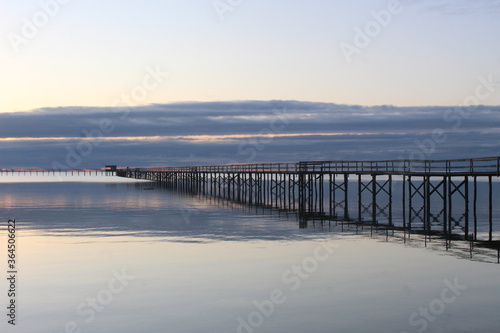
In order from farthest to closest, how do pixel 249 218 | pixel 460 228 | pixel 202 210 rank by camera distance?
pixel 202 210, pixel 249 218, pixel 460 228

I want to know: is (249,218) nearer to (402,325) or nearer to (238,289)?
(238,289)

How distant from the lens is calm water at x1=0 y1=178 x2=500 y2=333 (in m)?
16.1

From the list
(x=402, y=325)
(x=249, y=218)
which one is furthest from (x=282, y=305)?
(x=249, y=218)

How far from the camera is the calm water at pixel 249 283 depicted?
16.1 metres

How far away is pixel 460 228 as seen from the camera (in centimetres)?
3772

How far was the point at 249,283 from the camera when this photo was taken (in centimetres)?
2058

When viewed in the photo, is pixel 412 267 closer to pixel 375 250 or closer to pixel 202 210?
pixel 375 250

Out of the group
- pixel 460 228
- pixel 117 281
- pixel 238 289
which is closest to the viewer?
pixel 238 289

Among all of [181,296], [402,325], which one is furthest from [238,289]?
[402,325]

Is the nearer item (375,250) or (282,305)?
(282,305)

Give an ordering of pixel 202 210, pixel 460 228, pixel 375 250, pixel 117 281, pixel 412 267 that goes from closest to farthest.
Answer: pixel 117 281 < pixel 412 267 < pixel 375 250 < pixel 460 228 < pixel 202 210

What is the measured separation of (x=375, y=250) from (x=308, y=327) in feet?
39.9

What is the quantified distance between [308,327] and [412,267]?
847 centimetres

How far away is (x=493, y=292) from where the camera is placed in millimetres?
18766
